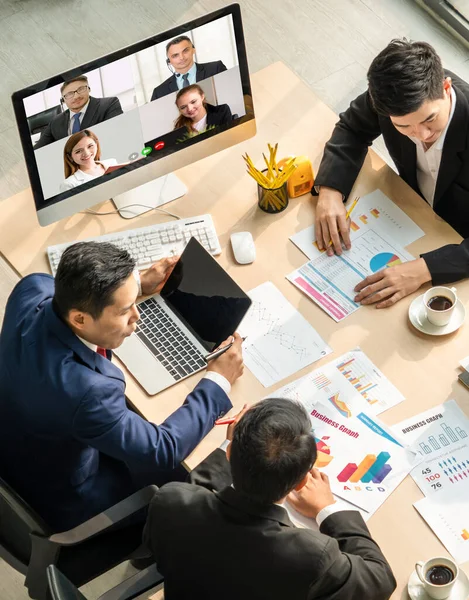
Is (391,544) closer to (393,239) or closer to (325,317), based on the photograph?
(325,317)

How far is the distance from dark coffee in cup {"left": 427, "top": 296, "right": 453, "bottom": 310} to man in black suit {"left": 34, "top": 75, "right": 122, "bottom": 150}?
1.02m

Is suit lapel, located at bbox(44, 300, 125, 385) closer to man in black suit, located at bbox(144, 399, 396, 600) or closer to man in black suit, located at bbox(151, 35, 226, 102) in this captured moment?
man in black suit, located at bbox(144, 399, 396, 600)

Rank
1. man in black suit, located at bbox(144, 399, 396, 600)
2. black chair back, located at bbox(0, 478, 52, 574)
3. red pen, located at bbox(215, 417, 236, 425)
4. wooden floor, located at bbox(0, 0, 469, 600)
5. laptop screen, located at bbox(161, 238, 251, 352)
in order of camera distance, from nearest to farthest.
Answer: man in black suit, located at bbox(144, 399, 396, 600)
black chair back, located at bbox(0, 478, 52, 574)
red pen, located at bbox(215, 417, 236, 425)
laptop screen, located at bbox(161, 238, 251, 352)
wooden floor, located at bbox(0, 0, 469, 600)

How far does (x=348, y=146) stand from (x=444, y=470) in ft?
3.50

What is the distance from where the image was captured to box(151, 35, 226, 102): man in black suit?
241cm

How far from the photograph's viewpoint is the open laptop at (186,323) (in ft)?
7.75

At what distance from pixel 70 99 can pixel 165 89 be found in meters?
0.28

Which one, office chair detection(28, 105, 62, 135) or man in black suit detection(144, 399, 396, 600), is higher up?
office chair detection(28, 105, 62, 135)

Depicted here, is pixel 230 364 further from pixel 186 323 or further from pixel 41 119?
pixel 41 119

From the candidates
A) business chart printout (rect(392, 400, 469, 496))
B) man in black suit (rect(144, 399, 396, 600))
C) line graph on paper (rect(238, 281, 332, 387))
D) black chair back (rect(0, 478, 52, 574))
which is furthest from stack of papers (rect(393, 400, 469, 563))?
black chair back (rect(0, 478, 52, 574))

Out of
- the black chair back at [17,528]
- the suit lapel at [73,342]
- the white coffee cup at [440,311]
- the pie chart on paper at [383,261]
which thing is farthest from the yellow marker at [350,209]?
the black chair back at [17,528]

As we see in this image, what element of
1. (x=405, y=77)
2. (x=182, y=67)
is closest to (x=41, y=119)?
(x=182, y=67)

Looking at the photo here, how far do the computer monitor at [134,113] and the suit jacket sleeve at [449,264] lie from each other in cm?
71

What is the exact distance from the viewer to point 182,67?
2432 millimetres
